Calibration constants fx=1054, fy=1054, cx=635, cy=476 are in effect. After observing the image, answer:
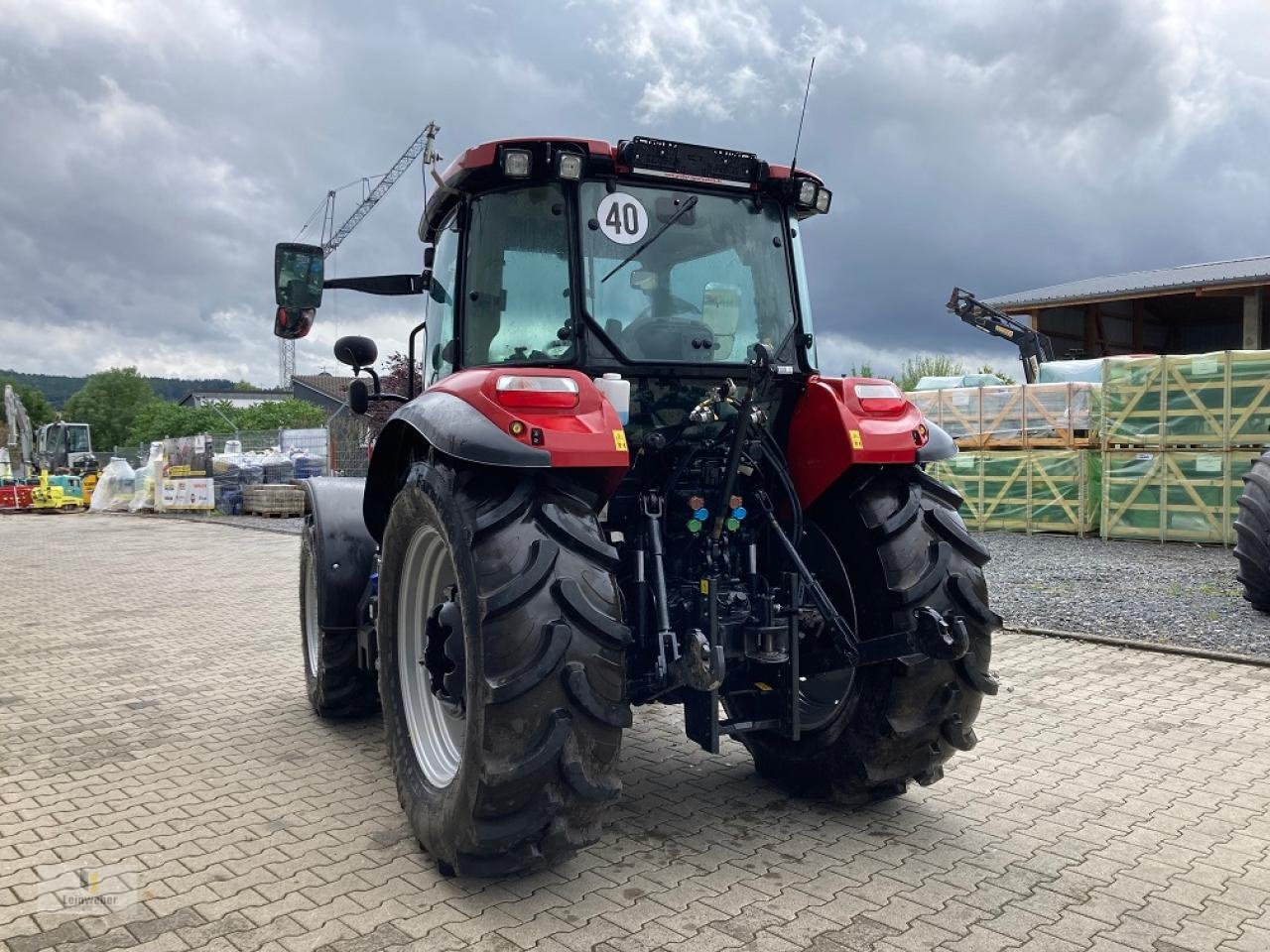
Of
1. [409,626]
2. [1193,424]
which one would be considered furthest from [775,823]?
[1193,424]

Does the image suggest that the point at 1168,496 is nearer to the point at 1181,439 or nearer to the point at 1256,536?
the point at 1181,439

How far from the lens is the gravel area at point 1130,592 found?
761 cm

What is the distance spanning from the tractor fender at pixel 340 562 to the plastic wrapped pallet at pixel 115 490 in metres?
24.6

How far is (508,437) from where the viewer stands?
3.13 m

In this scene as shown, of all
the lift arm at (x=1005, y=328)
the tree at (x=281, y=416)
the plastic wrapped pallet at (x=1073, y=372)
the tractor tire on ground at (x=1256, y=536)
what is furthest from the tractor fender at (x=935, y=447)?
the tree at (x=281, y=416)

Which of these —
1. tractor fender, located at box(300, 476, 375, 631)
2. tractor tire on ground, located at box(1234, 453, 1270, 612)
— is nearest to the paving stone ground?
tractor fender, located at box(300, 476, 375, 631)

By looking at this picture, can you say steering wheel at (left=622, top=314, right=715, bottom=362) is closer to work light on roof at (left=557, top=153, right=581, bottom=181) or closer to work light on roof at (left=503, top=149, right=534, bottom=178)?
work light on roof at (left=557, top=153, right=581, bottom=181)

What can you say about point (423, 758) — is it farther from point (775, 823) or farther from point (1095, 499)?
point (1095, 499)

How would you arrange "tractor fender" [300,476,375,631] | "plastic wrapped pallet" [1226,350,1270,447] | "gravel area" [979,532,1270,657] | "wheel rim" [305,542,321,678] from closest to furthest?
"tractor fender" [300,476,375,631] → "wheel rim" [305,542,321,678] → "gravel area" [979,532,1270,657] → "plastic wrapped pallet" [1226,350,1270,447]

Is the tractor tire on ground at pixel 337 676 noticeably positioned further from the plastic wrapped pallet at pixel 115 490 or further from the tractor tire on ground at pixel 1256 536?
the plastic wrapped pallet at pixel 115 490

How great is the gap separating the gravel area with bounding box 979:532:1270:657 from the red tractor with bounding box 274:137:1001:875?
435cm

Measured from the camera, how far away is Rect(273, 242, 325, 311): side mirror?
166 inches

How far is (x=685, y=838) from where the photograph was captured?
149 inches

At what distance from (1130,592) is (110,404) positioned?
10424cm
